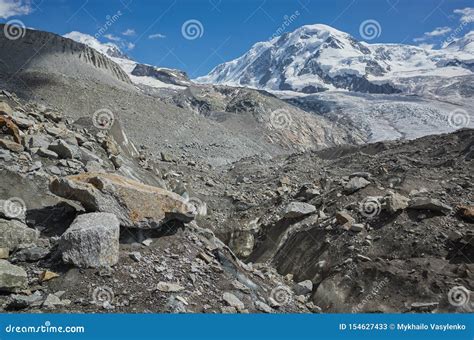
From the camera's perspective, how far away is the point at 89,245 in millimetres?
6629

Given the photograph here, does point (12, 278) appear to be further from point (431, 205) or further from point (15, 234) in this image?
point (431, 205)

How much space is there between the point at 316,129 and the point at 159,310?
231ft

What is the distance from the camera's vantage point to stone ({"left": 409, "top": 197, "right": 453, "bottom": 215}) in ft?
35.1

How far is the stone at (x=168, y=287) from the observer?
6713mm

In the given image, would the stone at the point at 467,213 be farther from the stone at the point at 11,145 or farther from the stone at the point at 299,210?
the stone at the point at 11,145

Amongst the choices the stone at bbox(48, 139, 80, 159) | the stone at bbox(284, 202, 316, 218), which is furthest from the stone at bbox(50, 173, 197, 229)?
the stone at bbox(284, 202, 316, 218)
